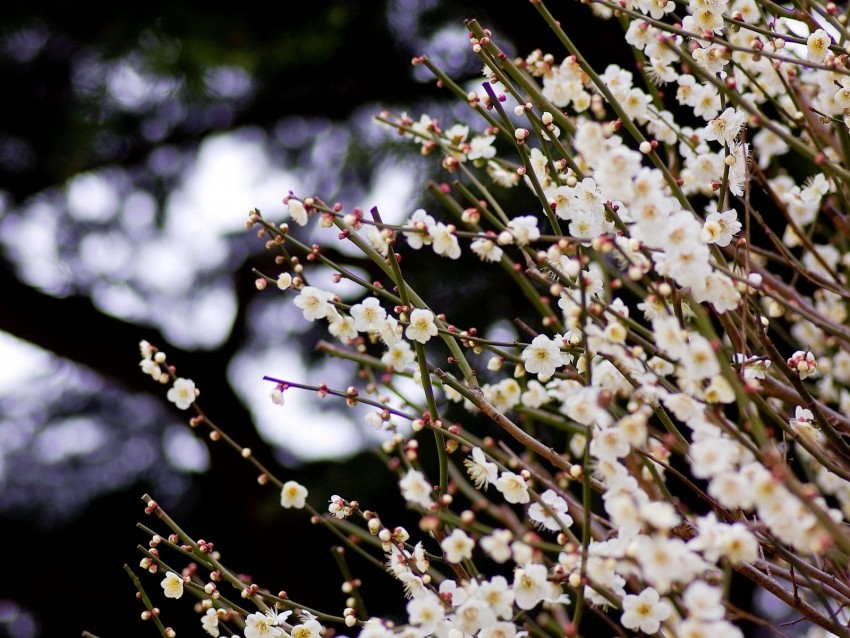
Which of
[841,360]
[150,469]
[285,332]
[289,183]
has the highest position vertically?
[841,360]

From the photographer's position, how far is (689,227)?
0.67 meters

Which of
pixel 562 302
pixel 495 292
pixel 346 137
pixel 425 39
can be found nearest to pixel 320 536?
pixel 495 292

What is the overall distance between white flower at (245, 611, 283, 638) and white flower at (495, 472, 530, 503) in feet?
0.83

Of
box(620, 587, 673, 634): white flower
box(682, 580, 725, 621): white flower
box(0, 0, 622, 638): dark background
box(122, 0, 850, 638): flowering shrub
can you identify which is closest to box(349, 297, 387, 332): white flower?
box(122, 0, 850, 638): flowering shrub

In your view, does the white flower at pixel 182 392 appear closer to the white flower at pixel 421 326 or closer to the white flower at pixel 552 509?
the white flower at pixel 421 326

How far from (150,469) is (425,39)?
1.46 m

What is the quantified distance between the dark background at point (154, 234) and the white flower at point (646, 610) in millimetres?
1114

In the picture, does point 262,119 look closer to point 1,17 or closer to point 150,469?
point 1,17

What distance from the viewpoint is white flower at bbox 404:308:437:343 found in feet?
2.69

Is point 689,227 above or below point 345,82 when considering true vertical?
above

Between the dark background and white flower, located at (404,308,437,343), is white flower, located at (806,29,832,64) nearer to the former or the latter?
white flower, located at (404,308,437,343)

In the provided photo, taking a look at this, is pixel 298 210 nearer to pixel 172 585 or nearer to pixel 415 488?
pixel 415 488

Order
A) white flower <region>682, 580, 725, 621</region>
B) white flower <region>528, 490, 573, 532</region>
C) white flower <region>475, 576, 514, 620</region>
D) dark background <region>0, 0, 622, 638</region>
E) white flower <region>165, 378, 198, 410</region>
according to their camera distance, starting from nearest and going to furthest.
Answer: white flower <region>682, 580, 725, 621</region> → white flower <region>475, 576, 514, 620</region> → white flower <region>528, 490, 573, 532</region> → white flower <region>165, 378, 198, 410</region> → dark background <region>0, 0, 622, 638</region>

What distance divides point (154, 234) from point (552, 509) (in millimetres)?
1911
